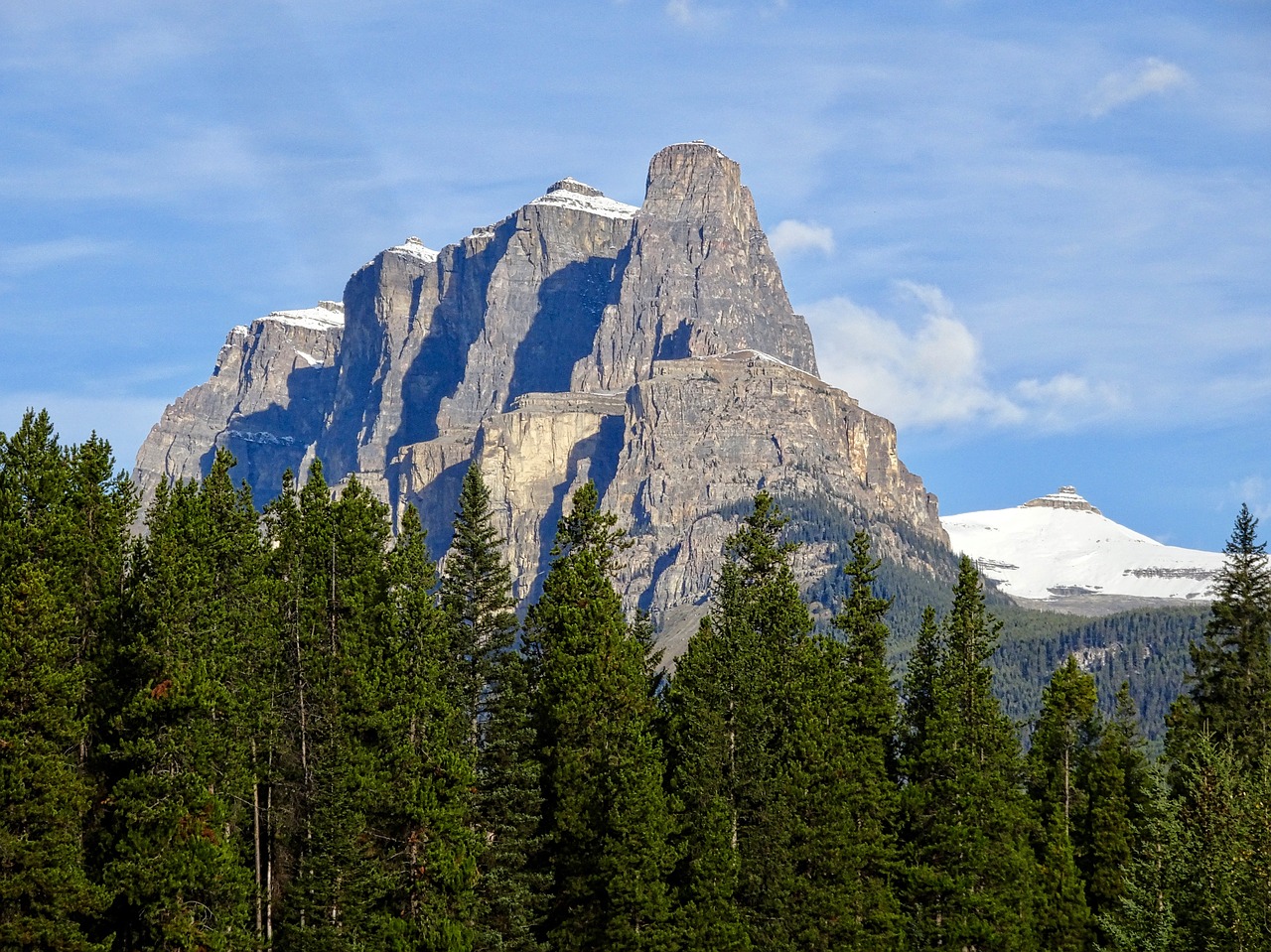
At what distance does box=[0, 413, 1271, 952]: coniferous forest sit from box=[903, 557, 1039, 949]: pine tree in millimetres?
198

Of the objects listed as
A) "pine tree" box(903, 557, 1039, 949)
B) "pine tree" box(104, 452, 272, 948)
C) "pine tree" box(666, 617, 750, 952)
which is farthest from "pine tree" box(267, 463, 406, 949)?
"pine tree" box(903, 557, 1039, 949)

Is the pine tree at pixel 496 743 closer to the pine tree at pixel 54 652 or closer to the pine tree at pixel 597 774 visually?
the pine tree at pixel 597 774

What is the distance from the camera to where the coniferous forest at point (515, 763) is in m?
67.4

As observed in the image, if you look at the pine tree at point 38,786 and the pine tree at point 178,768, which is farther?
the pine tree at point 178,768

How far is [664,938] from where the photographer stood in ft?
270

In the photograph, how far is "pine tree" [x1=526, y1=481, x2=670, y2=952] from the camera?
8212 cm

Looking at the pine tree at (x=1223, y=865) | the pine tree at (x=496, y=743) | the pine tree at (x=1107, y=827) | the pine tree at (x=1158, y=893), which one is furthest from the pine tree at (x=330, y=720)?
the pine tree at (x=1107, y=827)

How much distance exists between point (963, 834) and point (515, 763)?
2798cm

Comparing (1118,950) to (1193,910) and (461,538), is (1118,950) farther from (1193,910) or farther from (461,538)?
(461,538)

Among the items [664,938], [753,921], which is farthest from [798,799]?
[664,938]

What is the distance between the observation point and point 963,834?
3821 inches

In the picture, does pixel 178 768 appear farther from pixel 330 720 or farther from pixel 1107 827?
pixel 1107 827

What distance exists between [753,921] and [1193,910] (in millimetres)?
28137

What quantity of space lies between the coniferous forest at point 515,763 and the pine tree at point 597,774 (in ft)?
0.62
